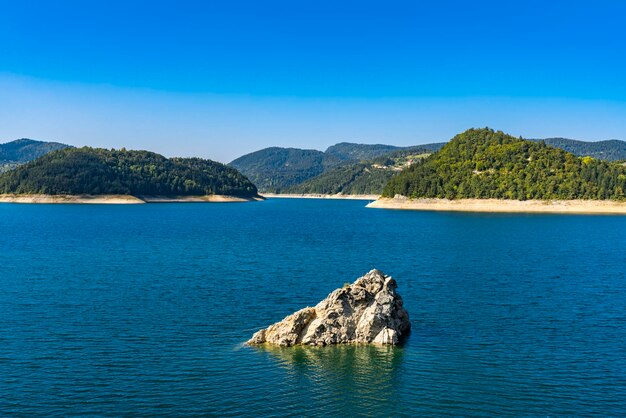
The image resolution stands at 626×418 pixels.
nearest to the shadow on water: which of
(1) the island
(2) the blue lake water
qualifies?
(2) the blue lake water

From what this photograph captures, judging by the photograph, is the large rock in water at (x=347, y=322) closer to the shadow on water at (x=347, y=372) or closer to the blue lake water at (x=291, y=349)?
the shadow on water at (x=347, y=372)

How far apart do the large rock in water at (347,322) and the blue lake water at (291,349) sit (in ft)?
3.03

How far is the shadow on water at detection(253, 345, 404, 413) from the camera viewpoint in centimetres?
2089

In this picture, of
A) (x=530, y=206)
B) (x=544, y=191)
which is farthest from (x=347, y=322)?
(x=544, y=191)

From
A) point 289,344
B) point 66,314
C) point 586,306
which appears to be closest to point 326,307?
point 289,344

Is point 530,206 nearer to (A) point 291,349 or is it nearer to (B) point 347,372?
(A) point 291,349

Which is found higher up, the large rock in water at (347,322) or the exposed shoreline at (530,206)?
the exposed shoreline at (530,206)

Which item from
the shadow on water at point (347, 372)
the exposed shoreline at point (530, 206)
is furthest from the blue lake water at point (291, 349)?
the exposed shoreline at point (530, 206)

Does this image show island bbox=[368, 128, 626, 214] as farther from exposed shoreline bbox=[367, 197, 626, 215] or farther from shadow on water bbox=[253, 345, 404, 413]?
shadow on water bbox=[253, 345, 404, 413]

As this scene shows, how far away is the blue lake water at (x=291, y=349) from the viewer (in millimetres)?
20708

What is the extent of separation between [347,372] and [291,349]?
4.22m

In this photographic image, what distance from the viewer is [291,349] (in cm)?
2711

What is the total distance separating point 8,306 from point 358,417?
25.9 metres

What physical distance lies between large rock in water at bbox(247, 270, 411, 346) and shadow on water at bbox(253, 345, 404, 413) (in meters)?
0.58
